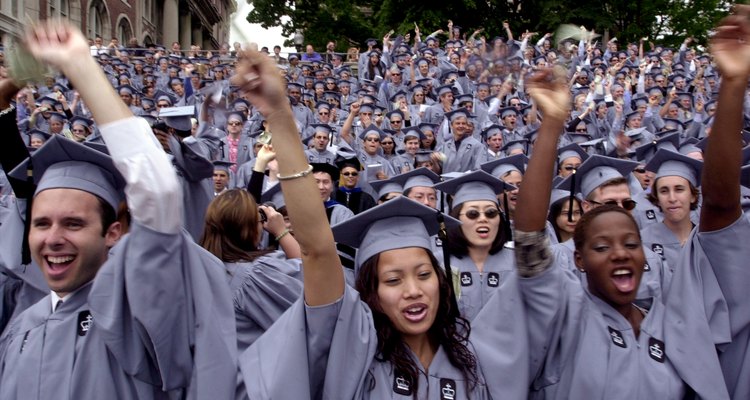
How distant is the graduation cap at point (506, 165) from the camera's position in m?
6.30

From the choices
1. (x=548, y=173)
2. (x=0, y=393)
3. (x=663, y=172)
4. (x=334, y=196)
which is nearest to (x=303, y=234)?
(x=548, y=173)

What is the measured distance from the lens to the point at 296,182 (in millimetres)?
2029

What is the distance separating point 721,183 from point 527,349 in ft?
3.11

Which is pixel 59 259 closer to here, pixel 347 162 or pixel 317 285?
pixel 317 285

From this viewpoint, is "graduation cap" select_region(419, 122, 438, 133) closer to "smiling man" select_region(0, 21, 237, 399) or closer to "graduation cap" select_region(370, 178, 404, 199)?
"graduation cap" select_region(370, 178, 404, 199)

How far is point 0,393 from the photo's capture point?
217 centimetres

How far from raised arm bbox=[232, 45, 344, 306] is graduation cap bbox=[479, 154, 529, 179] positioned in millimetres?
4396

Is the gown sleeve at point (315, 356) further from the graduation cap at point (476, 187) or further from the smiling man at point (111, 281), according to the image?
the graduation cap at point (476, 187)

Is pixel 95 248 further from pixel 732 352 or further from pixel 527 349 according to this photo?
pixel 732 352

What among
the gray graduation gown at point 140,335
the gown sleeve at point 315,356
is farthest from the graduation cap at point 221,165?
the gown sleeve at point 315,356

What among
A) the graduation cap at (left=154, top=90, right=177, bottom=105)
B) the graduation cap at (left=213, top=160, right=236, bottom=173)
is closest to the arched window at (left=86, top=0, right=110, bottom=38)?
the graduation cap at (left=154, top=90, right=177, bottom=105)

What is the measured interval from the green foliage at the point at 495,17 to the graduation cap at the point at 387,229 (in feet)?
58.6

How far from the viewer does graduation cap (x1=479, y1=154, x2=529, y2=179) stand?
20.7 ft

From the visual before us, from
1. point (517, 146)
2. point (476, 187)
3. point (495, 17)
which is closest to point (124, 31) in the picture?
point (495, 17)
